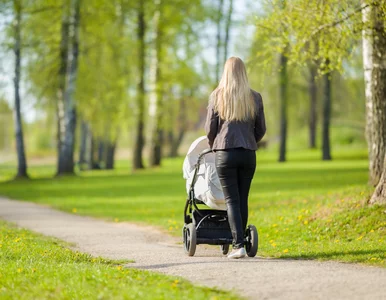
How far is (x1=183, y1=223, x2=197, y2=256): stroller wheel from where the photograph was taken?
9.24m

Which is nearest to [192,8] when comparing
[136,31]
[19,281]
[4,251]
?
[136,31]

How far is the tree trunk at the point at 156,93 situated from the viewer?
3559cm

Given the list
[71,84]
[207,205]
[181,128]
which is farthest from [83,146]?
[207,205]

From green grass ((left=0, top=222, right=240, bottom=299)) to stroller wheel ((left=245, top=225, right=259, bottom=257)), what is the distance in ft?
5.13


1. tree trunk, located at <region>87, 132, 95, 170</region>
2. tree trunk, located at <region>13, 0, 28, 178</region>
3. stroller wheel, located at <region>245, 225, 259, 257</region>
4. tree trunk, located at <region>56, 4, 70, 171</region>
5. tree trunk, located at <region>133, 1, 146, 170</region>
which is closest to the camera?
stroller wheel, located at <region>245, 225, 259, 257</region>

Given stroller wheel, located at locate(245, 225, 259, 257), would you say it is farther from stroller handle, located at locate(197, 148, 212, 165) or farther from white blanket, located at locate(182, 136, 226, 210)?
stroller handle, located at locate(197, 148, 212, 165)

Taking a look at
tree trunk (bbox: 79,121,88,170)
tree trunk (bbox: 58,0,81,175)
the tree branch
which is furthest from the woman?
tree trunk (bbox: 79,121,88,170)

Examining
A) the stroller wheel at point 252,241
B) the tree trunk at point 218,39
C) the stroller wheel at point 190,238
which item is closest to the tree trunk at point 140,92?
the tree trunk at point 218,39

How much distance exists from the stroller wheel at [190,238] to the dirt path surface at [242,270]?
5.2 inches

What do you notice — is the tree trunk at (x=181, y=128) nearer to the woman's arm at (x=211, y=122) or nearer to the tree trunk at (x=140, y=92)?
the tree trunk at (x=140, y=92)

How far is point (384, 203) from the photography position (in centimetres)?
1171

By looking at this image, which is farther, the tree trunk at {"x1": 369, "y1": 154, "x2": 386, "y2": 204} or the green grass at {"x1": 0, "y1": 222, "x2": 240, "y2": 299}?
the tree trunk at {"x1": 369, "y1": 154, "x2": 386, "y2": 204}

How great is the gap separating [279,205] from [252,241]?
322 inches

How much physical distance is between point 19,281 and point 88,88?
1151 inches
